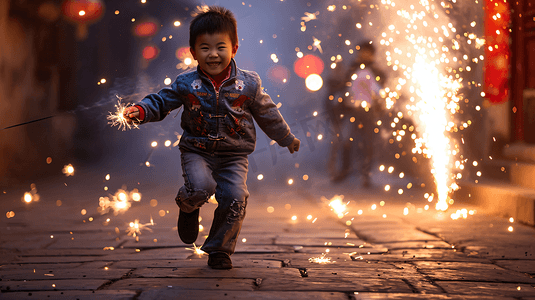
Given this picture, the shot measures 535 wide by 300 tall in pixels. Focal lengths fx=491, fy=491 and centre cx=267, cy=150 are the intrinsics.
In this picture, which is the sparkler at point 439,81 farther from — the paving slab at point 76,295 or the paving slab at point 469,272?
the paving slab at point 76,295

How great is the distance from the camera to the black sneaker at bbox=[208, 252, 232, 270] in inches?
81.3

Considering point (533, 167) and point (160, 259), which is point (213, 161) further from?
point (533, 167)

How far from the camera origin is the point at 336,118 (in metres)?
7.14

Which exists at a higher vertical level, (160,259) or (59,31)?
(59,31)

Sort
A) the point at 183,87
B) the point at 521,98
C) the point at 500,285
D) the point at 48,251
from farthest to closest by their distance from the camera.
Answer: the point at 521,98
the point at 48,251
the point at 183,87
the point at 500,285

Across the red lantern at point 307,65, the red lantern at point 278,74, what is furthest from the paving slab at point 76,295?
the red lantern at point 307,65

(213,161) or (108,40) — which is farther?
(108,40)

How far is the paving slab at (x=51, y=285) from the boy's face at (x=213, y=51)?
98 centimetres

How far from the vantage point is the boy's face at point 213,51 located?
2.09m

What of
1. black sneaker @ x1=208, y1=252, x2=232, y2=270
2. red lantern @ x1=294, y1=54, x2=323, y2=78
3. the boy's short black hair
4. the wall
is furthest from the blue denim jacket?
red lantern @ x1=294, y1=54, x2=323, y2=78

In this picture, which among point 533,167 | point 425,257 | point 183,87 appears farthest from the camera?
point 533,167

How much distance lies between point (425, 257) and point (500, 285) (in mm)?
541

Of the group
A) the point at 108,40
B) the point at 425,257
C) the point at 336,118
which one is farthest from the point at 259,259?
the point at 108,40

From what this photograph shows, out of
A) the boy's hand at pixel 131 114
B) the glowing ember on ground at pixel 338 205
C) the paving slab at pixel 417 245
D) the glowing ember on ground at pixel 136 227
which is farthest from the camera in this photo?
the glowing ember on ground at pixel 338 205
